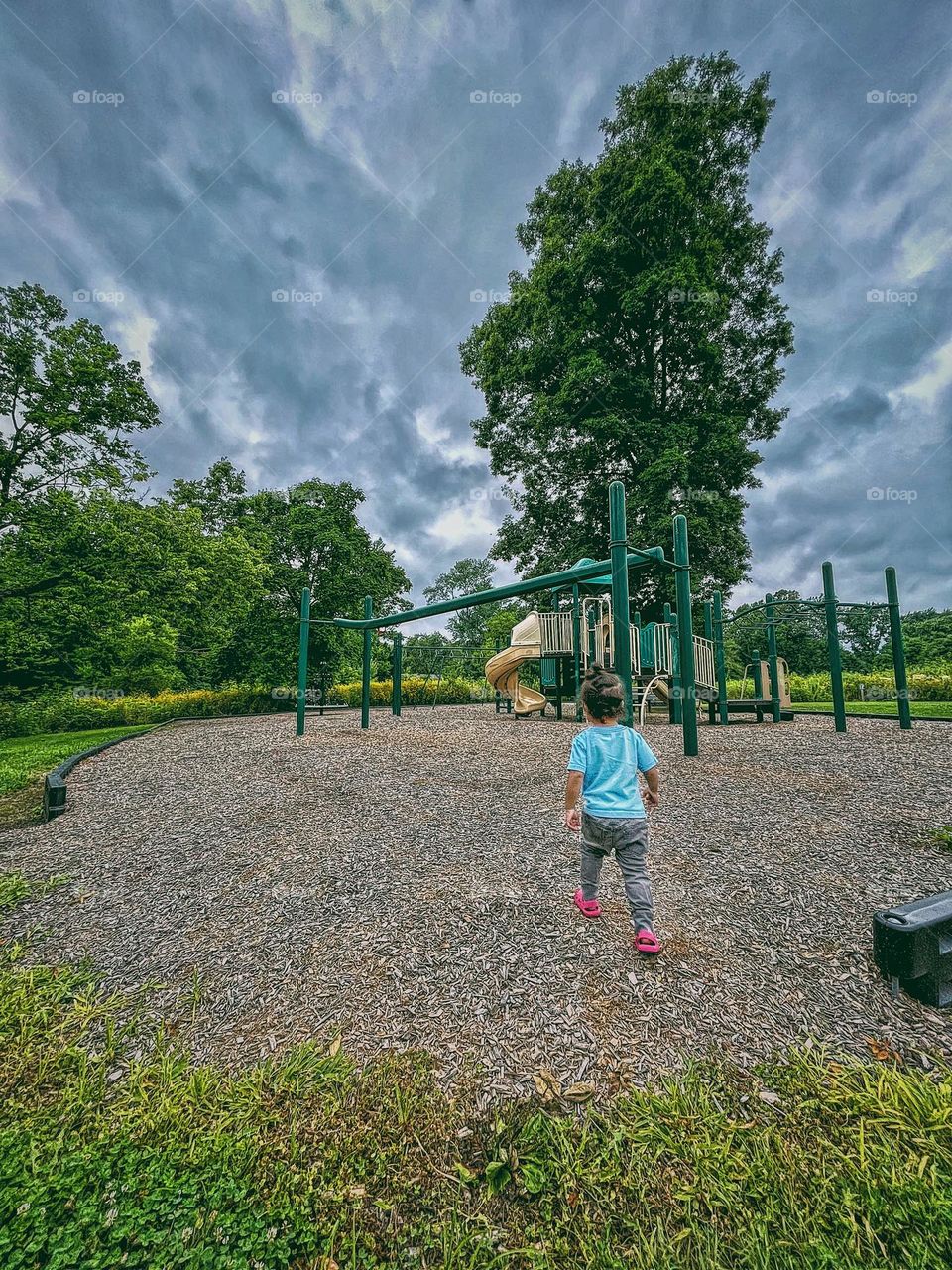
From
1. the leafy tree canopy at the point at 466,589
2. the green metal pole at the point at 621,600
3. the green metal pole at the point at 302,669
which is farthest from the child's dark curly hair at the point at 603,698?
the leafy tree canopy at the point at 466,589

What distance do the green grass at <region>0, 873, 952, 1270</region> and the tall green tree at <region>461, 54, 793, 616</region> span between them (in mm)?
15177

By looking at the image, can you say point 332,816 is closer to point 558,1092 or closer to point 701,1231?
point 558,1092

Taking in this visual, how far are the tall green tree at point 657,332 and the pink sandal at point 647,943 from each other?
47.7 ft

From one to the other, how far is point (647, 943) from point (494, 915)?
2.37ft

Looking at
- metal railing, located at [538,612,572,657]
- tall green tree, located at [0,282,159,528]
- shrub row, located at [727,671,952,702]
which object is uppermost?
tall green tree, located at [0,282,159,528]

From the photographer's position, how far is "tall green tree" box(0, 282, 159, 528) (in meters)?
12.1

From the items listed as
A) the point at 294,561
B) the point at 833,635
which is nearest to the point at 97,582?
the point at 294,561

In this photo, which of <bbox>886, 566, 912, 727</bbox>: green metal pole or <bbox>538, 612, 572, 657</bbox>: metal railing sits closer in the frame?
<bbox>886, 566, 912, 727</bbox>: green metal pole

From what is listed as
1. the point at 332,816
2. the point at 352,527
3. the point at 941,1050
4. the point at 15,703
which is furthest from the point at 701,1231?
the point at 352,527

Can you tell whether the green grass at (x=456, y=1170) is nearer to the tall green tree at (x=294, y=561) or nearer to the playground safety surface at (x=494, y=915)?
the playground safety surface at (x=494, y=915)

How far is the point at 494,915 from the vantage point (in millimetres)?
2473

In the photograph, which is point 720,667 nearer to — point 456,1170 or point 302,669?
point 302,669

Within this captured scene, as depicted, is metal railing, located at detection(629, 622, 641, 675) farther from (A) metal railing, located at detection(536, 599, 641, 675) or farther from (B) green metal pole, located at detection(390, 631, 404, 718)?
(B) green metal pole, located at detection(390, 631, 404, 718)

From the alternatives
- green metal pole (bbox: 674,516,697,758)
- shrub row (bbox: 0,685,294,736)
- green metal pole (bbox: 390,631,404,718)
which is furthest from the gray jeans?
shrub row (bbox: 0,685,294,736)
